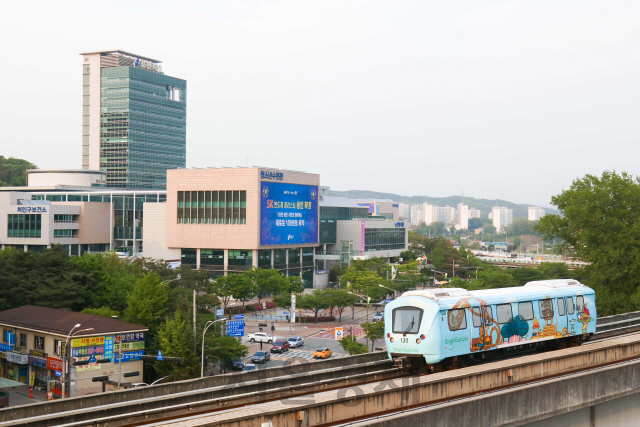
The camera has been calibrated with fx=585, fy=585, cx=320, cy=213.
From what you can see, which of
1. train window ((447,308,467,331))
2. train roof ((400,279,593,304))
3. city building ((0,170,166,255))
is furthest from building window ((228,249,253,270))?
train window ((447,308,467,331))

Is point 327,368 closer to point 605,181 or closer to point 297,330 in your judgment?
point 605,181

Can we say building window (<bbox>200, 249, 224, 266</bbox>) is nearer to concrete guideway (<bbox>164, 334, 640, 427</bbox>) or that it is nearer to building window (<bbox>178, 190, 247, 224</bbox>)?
building window (<bbox>178, 190, 247, 224</bbox>)

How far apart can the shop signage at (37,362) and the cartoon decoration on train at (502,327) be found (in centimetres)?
3160

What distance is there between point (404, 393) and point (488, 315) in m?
6.44

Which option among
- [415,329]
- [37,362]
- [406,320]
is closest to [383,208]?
[37,362]

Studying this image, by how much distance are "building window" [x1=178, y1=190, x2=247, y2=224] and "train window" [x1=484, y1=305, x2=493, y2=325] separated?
239 ft

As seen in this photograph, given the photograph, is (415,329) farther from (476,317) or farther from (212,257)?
→ (212,257)

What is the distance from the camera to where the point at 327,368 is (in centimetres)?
1858

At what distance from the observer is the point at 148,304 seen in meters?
42.2

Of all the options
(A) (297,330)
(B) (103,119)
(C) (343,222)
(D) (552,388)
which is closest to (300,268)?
(C) (343,222)

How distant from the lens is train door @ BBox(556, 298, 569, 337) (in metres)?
21.5

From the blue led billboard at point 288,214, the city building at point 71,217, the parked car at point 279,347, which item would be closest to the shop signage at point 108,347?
the parked car at point 279,347

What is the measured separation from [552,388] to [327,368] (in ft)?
23.7

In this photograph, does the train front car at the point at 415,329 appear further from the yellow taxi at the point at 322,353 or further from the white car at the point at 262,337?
the white car at the point at 262,337
